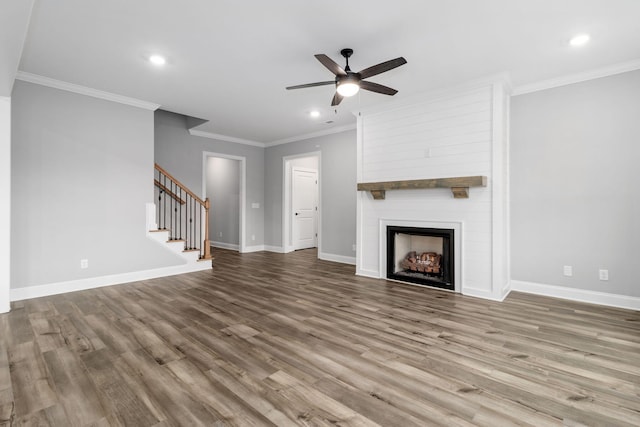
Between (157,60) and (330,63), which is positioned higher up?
(157,60)

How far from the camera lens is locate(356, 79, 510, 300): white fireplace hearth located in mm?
3889

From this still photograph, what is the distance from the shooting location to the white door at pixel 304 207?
7.97m

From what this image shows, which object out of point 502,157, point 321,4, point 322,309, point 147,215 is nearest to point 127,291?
point 147,215

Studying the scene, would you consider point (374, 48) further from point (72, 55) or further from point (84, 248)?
point (84, 248)

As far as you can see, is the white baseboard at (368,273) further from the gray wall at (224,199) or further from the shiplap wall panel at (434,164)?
the gray wall at (224,199)

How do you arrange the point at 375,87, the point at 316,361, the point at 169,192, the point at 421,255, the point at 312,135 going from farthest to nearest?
1. the point at 312,135
2. the point at 169,192
3. the point at 421,255
4. the point at 375,87
5. the point at 316,361

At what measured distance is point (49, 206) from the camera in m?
4.02

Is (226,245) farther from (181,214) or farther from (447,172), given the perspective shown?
(447,172)

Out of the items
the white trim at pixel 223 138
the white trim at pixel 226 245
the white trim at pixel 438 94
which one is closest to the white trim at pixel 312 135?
the white trim at pixel 223 138

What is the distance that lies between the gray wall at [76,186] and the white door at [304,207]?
358 centimetres

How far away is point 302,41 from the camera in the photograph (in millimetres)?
3010

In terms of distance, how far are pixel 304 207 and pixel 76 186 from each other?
196 inches

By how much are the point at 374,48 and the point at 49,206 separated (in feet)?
14.4

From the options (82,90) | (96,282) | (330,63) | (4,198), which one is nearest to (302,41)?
(330,63)
